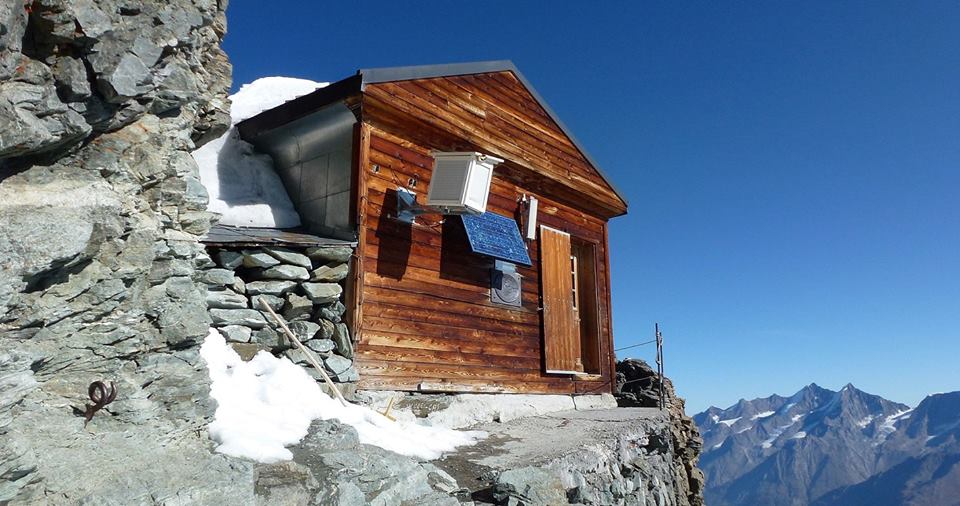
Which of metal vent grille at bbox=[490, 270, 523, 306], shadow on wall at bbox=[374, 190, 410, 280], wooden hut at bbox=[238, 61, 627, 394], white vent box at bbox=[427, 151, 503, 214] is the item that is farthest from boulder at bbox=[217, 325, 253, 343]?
metal vent grille at bbox=[490, 270, 523, 306]

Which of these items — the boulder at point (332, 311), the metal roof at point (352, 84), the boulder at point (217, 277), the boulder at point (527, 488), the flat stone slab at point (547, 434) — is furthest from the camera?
the metal roof at point (352, 84)

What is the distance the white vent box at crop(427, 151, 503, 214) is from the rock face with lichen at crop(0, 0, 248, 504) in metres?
4.46

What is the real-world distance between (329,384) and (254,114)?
16.9 feet

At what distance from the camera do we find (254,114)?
1036 centimetres

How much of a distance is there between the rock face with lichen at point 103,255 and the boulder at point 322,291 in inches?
119

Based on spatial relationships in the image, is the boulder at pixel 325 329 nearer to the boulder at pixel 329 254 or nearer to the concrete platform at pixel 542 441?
the boulder at pixel 329 254

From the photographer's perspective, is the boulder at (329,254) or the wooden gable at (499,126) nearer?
the boulder at (329,254)

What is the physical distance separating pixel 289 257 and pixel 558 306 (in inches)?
206

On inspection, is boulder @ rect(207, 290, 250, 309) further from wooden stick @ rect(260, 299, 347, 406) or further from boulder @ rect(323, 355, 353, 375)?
boulder @ rect(323, 355, 353, 375)

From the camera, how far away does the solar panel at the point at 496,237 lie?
378 inches

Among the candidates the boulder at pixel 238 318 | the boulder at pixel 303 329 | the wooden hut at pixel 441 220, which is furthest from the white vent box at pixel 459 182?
the boulder at pixel 238 318

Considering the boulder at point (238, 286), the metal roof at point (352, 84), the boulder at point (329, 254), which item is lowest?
the boulder at point (238, 286)

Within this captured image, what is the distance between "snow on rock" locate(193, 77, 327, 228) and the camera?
891 cm

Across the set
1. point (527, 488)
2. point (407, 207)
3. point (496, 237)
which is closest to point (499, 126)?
point (496, 237)
